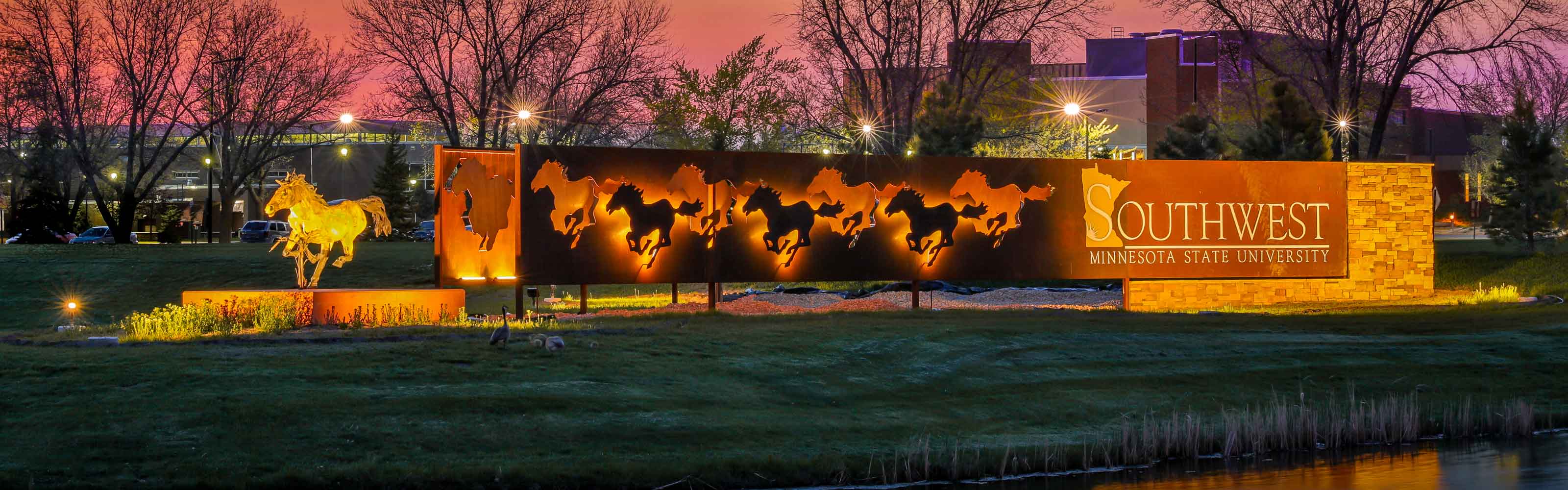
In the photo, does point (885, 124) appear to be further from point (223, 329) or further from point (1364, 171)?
point (223, 329)

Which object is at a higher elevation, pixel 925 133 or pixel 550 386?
pixel 925 133

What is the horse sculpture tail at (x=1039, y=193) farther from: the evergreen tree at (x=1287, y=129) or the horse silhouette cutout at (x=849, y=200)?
the evergreen tree at (x=1287, y=129)

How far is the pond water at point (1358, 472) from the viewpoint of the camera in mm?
16812

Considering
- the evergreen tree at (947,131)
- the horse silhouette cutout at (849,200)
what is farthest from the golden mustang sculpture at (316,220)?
the evergreen tree at (947,131)

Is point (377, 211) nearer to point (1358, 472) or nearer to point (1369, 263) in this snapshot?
point (1358, 472)

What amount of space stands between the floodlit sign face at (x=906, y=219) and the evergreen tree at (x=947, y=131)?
43.9ft

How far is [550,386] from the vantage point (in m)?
18.3

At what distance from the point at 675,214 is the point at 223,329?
8454mm

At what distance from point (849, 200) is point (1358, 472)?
12.7 meters

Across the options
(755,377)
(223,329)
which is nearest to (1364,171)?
(755,377)

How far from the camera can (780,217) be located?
27828 millimetres

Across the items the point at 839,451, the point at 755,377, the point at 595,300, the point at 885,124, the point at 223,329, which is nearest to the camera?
the point at 839,451

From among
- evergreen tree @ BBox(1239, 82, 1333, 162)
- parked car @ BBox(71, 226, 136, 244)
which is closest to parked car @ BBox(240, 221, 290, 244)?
parked car @ BBox(71, 226, 136, 244)

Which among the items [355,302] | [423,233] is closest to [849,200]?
[355,302]
